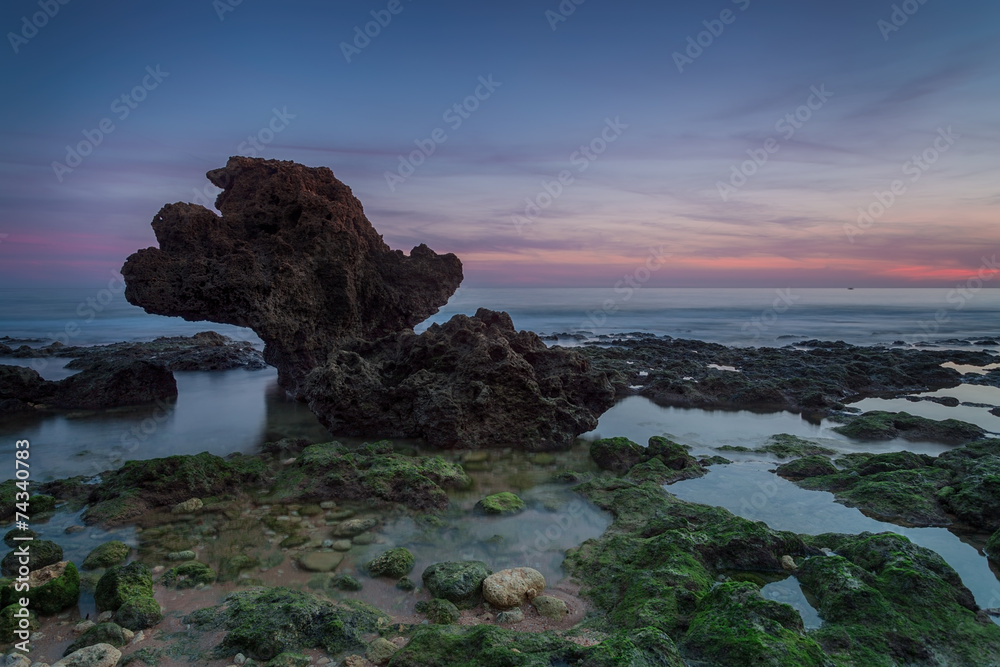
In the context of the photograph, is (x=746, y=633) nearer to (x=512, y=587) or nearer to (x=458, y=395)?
(x=512, y=587)

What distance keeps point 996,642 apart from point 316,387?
990 cm

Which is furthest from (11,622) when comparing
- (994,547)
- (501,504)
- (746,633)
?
(994,547)

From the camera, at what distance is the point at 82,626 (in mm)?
4297

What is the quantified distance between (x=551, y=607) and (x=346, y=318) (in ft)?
34.0

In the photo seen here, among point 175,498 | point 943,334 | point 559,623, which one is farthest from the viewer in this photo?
point 943,334

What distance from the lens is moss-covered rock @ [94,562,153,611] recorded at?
4.56 m

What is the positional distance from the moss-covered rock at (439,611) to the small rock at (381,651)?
0.60 metres

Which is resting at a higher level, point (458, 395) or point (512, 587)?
point (458, 395)

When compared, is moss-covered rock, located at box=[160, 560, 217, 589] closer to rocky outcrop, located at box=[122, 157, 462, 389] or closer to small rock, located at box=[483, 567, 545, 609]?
small rock, located at box=[483, 567, 545, 609]

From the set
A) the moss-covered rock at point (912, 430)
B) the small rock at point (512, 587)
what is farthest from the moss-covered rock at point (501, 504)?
the moss-covered rock at point (912, 430)

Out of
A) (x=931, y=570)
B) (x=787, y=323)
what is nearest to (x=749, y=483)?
(x=931, y=570)

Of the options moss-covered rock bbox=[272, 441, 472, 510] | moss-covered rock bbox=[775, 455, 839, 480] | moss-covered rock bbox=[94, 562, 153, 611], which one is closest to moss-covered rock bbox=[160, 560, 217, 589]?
moss-covered rock bbox=[94, 562, 153, 611]

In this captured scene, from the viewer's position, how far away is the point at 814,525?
21.2 feet

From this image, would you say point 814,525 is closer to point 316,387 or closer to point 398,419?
point 398,419
